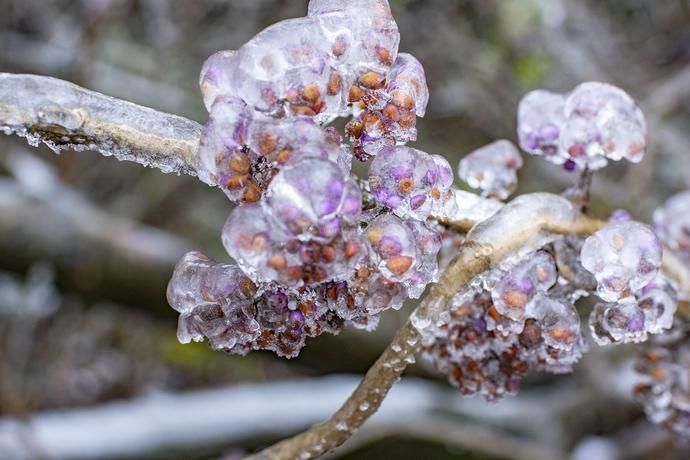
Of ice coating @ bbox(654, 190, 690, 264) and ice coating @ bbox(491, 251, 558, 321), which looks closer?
ice coating @ bbox(491, 251, 558, 321)

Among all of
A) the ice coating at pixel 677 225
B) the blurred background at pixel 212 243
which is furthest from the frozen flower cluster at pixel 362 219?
the blurred background at pixel 212 243

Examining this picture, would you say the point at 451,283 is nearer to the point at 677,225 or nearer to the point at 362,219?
the point at 362,219

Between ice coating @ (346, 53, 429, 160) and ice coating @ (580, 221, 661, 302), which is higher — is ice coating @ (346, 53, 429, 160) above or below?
above

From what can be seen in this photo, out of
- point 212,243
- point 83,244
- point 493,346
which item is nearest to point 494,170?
point 493,346

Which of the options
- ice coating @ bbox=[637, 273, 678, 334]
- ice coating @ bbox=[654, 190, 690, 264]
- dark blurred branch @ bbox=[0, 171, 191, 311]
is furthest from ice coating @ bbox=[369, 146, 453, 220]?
dark blurred branch @ bbox=[0, 171, 191, 311]

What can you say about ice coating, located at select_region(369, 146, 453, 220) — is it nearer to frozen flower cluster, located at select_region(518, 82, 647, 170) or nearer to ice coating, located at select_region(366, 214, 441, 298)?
ice coating, located at select_region(366, 214, 441, 298)

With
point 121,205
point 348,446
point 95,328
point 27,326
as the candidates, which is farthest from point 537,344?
point 95,328

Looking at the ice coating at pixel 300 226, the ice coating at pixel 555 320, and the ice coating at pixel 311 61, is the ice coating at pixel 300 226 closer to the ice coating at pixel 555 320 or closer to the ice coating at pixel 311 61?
the ice coating at pixel 311 61
